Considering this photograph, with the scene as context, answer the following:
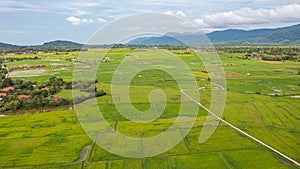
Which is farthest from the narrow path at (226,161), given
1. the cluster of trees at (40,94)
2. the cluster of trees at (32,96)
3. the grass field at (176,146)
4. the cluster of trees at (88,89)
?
the cluster of trees at (32,96)

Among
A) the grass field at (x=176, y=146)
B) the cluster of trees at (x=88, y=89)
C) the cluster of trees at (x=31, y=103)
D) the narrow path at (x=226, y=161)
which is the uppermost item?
the cluster of trees at (x=88, y=89)

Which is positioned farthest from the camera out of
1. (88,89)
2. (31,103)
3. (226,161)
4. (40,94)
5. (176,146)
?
(88,89)

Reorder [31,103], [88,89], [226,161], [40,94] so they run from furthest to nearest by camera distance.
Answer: [88,89]
[40,94]
[31,103]
[226,161]

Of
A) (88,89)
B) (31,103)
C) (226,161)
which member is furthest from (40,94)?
(226,161)

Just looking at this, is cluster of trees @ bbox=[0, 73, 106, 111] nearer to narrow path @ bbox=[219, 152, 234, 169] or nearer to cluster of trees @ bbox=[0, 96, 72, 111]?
cluster of trees @ bbox=[0, 96, 72, 111]

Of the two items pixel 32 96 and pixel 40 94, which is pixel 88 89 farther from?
pixel 32 96

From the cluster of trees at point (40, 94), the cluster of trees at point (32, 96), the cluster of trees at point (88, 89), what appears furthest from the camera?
the cluster of trees at point (88, 89)

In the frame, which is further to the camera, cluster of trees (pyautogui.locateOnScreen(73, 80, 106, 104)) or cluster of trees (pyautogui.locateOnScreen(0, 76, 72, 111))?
cluster of trees (pyautogui.locateOnScreen(73, 80, 106, 104))

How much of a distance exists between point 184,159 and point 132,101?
46.8 ft

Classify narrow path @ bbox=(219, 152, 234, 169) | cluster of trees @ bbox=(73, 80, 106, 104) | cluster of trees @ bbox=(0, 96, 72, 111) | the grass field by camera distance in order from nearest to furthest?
narrow path @ bbox=(219, 152, 234, 169) → the grass field → cluster of trees @ bbox=(0, 96, 72, 111) → cluster of trees @ bbox=(73, 80, 106, 104)

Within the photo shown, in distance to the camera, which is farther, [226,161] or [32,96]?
[32,96]

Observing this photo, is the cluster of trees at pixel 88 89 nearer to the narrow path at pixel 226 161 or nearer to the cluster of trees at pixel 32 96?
the cluster of trees at pixel 32 96

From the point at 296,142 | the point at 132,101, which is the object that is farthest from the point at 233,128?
the point at 132,101

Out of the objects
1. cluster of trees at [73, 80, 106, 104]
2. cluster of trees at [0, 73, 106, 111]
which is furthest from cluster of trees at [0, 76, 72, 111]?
cluster of trees at [73, 80, 106, 104]
